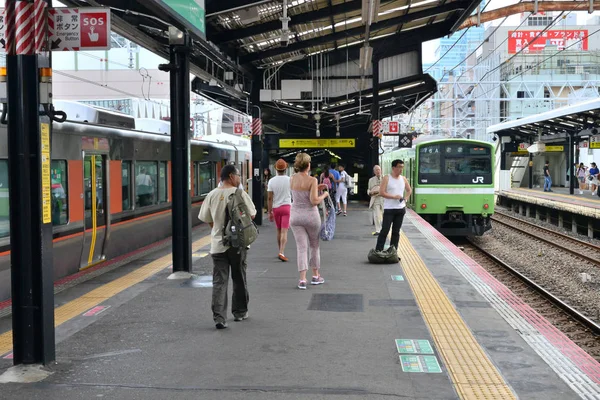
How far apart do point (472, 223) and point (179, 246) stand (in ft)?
35.7

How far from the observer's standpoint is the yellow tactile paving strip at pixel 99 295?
6566 mm

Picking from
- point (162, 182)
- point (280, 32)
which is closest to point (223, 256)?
point (162, 182)

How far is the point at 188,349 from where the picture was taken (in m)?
5.82

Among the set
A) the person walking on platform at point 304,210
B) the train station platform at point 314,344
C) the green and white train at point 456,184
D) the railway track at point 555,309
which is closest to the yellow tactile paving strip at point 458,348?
the train station platform at point 314,344

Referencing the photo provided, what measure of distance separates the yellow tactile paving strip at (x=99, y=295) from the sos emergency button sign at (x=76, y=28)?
2574 millimetres

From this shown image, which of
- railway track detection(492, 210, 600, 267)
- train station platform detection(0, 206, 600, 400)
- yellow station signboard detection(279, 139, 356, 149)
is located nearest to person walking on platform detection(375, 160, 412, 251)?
train station platform detection(0, 206, 600, 400)

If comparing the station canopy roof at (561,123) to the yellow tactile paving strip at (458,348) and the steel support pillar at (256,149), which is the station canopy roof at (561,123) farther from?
the yellow tactile paving strip at (458,348)

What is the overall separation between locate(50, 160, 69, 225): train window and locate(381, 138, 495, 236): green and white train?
1100 centimetres

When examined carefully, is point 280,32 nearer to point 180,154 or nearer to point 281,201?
point 281,201

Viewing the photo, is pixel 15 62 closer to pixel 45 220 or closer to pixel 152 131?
pixel 45 220

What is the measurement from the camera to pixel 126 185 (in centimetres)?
1215

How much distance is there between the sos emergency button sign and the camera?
532 cm

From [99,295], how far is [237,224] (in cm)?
265

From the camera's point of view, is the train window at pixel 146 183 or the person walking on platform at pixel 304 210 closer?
the person walking on platform at pixel 304 210
